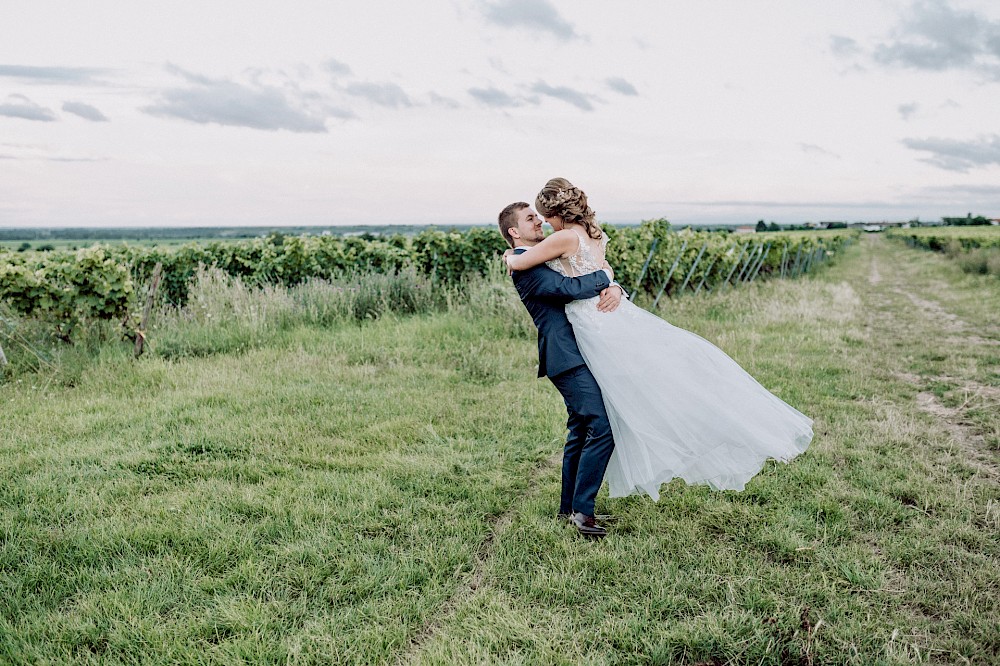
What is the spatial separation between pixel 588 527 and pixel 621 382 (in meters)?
0.96

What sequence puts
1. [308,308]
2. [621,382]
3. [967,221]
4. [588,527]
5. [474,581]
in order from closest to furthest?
[474,581] < [621,382] < [588,527] < [308,308] < [967,221]

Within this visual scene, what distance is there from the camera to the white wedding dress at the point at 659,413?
155 inches

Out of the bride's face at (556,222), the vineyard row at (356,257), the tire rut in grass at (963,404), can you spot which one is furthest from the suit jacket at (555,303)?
the vineyard row at (356,257)

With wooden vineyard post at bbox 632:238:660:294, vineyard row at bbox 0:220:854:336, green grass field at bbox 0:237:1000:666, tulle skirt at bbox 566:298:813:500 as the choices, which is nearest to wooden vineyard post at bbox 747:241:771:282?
vineyard row at bbox 0:220:854:336

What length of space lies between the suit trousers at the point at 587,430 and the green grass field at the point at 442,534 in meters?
0.31

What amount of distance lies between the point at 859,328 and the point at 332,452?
1063 cm

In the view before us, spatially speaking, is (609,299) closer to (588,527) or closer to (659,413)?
(659,413)

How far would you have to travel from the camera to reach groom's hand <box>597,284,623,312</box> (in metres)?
4.02

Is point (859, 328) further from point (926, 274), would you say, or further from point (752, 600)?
point (926, 274)

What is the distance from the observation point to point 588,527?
13.7 ft

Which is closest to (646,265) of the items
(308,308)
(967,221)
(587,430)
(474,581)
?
(308,308)

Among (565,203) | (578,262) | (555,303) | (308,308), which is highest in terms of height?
(565,203)

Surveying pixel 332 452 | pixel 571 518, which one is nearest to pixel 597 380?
pixel 571 518

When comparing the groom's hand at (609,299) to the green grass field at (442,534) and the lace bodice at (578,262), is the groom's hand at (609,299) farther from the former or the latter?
the green grass field at (442,534)
